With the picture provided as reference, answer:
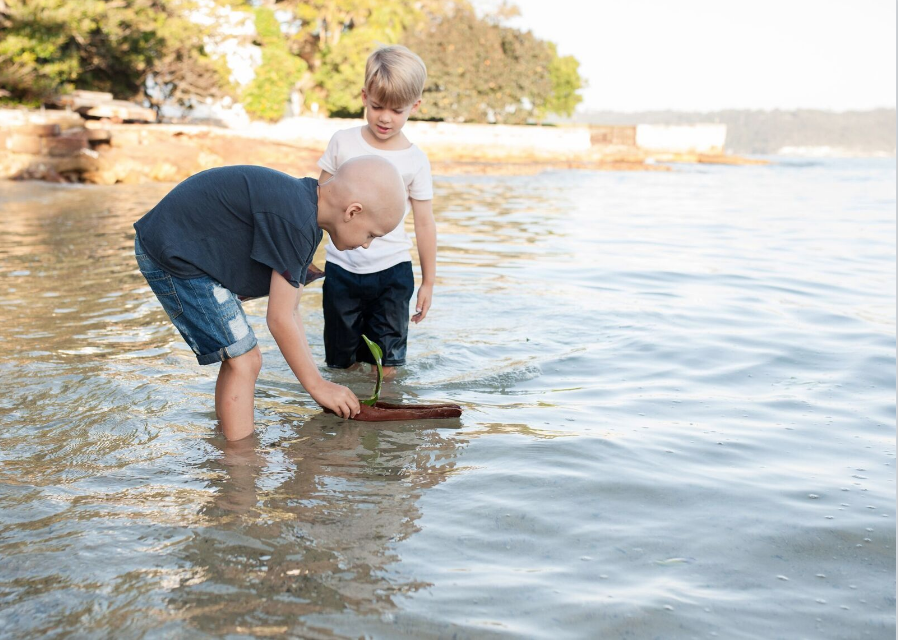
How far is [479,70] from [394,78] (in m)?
36.0

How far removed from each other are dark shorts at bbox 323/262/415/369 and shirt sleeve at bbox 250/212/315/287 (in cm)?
134

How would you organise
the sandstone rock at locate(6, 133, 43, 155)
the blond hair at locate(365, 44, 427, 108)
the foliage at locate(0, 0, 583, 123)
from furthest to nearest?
1. the foliage at locate(0, 0, 583, 123)
2. the sandstone rock at locate(6, 133, 43, 155)
3. the blond hair at locate(365, 44, 427, 108)

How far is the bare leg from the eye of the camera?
301 centimetres

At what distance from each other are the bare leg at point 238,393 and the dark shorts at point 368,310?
111 cm

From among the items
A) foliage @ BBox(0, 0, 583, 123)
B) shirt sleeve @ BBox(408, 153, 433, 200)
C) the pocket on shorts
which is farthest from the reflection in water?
foliage @ BBox(0, 0, 583, 123)

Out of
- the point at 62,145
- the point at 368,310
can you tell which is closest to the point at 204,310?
the point at 368,310

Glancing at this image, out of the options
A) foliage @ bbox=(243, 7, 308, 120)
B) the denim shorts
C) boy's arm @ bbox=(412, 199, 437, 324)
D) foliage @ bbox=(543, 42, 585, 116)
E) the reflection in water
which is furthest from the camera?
foliage @ bbox=(543, 42, 585, 116)

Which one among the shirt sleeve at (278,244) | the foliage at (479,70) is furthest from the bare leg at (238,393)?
the foliage at (479,70)

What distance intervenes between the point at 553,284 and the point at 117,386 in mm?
4015

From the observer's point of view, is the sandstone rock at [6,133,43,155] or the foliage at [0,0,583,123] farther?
the foliage at [0,0,583,123]

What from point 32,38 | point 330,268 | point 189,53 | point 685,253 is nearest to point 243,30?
point 189,53

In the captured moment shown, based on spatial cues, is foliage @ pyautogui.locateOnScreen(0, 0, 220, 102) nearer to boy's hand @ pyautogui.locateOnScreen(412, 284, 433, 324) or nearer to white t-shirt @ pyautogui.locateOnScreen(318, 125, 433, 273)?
white t-shirt @ pyautogui.locateOnScreen(318, 125, 433, 273)

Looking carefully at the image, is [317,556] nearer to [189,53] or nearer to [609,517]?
[609,517]

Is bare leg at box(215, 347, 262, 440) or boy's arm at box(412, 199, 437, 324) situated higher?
boy's arm at box(412, 199, 437, 324)
